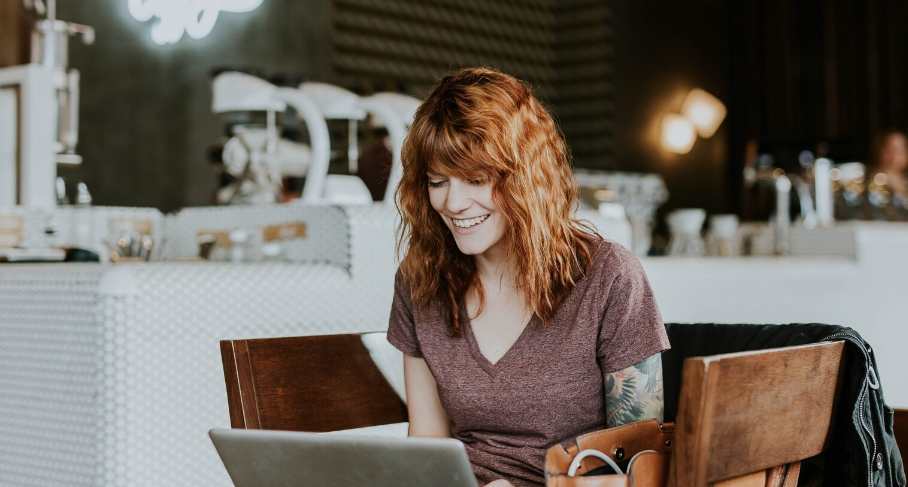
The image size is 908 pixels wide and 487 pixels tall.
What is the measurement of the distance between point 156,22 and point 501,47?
4891 mm

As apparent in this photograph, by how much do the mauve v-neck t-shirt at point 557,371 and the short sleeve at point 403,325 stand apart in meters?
0.10

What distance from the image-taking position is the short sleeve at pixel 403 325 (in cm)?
164

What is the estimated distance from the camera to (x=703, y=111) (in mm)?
8977

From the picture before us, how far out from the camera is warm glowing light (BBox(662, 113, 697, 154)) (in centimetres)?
887

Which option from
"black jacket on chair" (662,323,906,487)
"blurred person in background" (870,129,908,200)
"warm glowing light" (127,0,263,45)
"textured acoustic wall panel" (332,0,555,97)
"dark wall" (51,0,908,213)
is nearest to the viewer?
"black jacket on chair" (662,323,906,487)

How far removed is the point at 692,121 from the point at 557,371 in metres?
7.77

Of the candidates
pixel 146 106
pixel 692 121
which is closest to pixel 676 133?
pixel 692 121

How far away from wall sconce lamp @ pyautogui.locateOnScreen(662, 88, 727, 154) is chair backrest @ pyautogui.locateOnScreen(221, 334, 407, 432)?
7466mm

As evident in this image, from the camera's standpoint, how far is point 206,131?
5.65 m

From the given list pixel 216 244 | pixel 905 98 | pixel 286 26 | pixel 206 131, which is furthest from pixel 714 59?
pixel 216 244

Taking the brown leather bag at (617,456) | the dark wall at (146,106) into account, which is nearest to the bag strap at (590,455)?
the brown leather bag at (617,456)

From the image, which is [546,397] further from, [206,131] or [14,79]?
[206,131]

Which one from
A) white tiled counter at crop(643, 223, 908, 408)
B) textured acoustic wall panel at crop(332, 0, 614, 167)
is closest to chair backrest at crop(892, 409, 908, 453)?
white tiled counter at crop(643, 223, 908, 408)

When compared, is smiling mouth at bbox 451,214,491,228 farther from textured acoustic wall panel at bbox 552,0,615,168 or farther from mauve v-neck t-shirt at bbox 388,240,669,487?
textured acoustic wall panel at bbox 552,0,615,168
